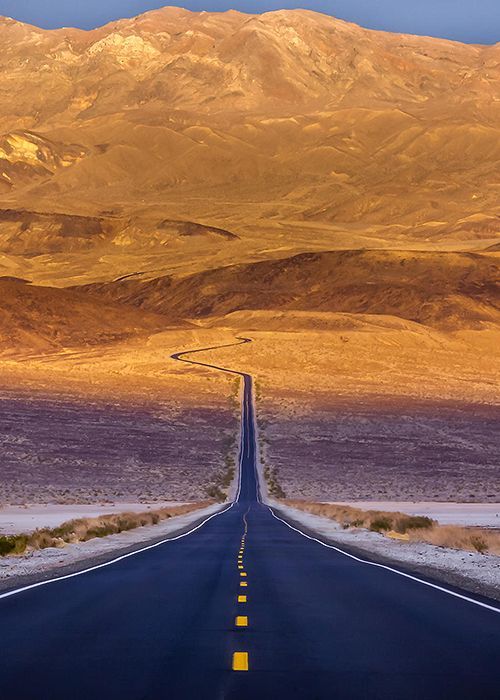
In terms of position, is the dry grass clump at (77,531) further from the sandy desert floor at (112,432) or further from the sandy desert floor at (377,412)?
the sandy desert floor at (377,412)

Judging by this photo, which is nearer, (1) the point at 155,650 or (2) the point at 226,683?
(2) the point at 226,683

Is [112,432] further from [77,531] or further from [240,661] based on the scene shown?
[240,661]

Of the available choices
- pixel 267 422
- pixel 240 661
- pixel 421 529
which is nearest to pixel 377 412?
pixel 267 422

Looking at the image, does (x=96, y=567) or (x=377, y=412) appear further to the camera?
(x=377, y=412)

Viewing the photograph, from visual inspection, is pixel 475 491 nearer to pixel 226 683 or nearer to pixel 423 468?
pixel 423 468

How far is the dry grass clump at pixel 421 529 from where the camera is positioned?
2791cm

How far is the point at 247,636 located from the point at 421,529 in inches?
861

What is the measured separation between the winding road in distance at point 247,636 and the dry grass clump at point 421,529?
23.0ft

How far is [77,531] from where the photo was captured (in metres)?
33.3

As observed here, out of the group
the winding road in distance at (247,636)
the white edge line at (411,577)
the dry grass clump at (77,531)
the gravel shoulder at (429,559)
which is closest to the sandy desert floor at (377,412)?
the dry grass clump at (77,531)

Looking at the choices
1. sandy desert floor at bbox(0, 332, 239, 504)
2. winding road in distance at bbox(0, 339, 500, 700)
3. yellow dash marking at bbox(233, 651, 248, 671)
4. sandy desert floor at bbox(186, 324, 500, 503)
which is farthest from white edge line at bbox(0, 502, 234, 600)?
sandy desert floor at bbox(186, 324, 500, 503)

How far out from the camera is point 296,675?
980cm

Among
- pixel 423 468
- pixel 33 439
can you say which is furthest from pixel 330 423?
pixel 33 439

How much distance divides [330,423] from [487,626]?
2922 inches
